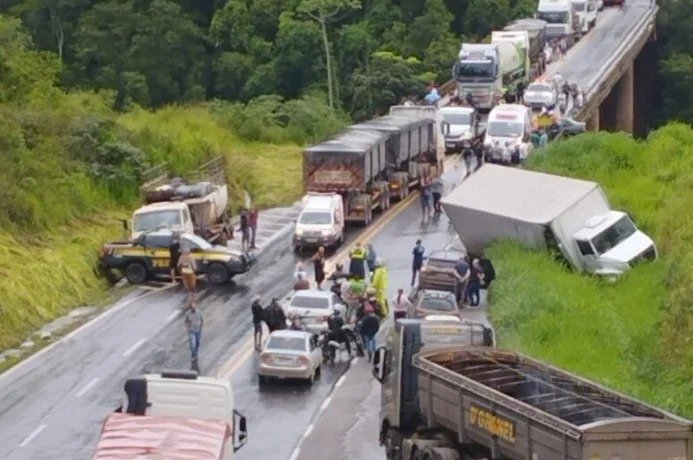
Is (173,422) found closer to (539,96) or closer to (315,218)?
(315,218)

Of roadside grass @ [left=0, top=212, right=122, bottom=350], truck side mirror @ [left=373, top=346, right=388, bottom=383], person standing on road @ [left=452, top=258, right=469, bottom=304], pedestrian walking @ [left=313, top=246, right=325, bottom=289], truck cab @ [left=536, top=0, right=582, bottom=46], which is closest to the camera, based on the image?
truck side mirror @ [left=373, top=346, right=388, bottom=383]

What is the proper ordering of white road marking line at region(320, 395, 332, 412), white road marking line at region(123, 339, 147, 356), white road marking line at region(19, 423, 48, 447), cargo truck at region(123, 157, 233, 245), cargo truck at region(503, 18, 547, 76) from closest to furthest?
1. white road marking line at region(19, 423, 48, 447)
2. white road marking line at region(320, 395, 332, 412)
3. white road marking line at region(123, 339, 147, 356)
4. cargo truck at region(123, 157, 233, 245)
5. cargo truck at region(503, 18, 547, 76)

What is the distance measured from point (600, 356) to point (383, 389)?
21.5ft

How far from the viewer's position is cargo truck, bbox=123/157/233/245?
49.1 meters

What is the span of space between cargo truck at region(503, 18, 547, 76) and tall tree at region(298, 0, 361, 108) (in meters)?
9.23

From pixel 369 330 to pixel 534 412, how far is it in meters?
15.0

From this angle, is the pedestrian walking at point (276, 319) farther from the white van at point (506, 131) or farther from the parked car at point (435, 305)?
the white van at point (506, 131)

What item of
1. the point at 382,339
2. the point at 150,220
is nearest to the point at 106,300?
the point at 150,220

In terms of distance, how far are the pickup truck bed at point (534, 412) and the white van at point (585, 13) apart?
71722 millimetres

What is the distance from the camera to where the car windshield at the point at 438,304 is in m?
40.7

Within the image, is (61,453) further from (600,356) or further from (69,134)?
(69,134)

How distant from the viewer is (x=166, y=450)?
23406mm

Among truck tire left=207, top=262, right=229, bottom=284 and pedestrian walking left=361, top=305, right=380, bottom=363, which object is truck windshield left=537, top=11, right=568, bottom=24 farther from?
pedestrian walking left=361, top=305, right=380, bottom=363

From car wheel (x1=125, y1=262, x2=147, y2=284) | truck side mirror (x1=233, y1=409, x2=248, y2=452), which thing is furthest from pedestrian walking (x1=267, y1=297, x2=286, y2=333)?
truck side mirror (x1=233, y1=409, x2=248, y2=452)
